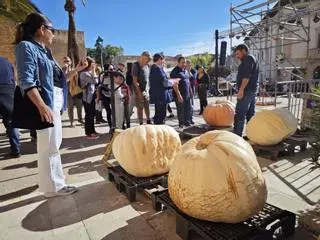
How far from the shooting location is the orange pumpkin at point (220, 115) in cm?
632

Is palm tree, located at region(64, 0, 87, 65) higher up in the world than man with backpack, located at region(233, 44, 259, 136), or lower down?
higher up

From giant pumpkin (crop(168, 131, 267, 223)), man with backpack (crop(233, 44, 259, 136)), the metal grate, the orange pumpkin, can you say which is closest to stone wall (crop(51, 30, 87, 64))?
the orange pumpkin

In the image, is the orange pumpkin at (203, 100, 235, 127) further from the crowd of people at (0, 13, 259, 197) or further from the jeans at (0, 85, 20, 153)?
the jeans at (0, 85, 20, 153)

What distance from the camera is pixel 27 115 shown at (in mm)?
3076

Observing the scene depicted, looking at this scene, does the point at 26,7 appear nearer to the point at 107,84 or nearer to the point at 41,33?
the point at 107,84

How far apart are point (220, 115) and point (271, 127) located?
5.85 feet

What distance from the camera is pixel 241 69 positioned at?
16.6ft

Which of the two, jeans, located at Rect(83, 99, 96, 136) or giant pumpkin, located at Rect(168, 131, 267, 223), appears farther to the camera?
jeans, located at Rect(83, 99, 96, 136)

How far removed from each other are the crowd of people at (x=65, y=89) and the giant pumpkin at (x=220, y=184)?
1664 millimetres

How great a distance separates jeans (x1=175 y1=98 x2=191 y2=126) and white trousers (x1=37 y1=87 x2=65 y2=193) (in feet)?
13.3

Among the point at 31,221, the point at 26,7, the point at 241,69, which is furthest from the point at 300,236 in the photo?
the point at 26,7

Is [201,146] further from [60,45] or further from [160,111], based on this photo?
[60,45]

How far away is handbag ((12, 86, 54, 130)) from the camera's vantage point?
10.0 ft

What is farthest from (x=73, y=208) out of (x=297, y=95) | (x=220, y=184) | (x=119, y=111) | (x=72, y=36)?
(x=72, y=36)
